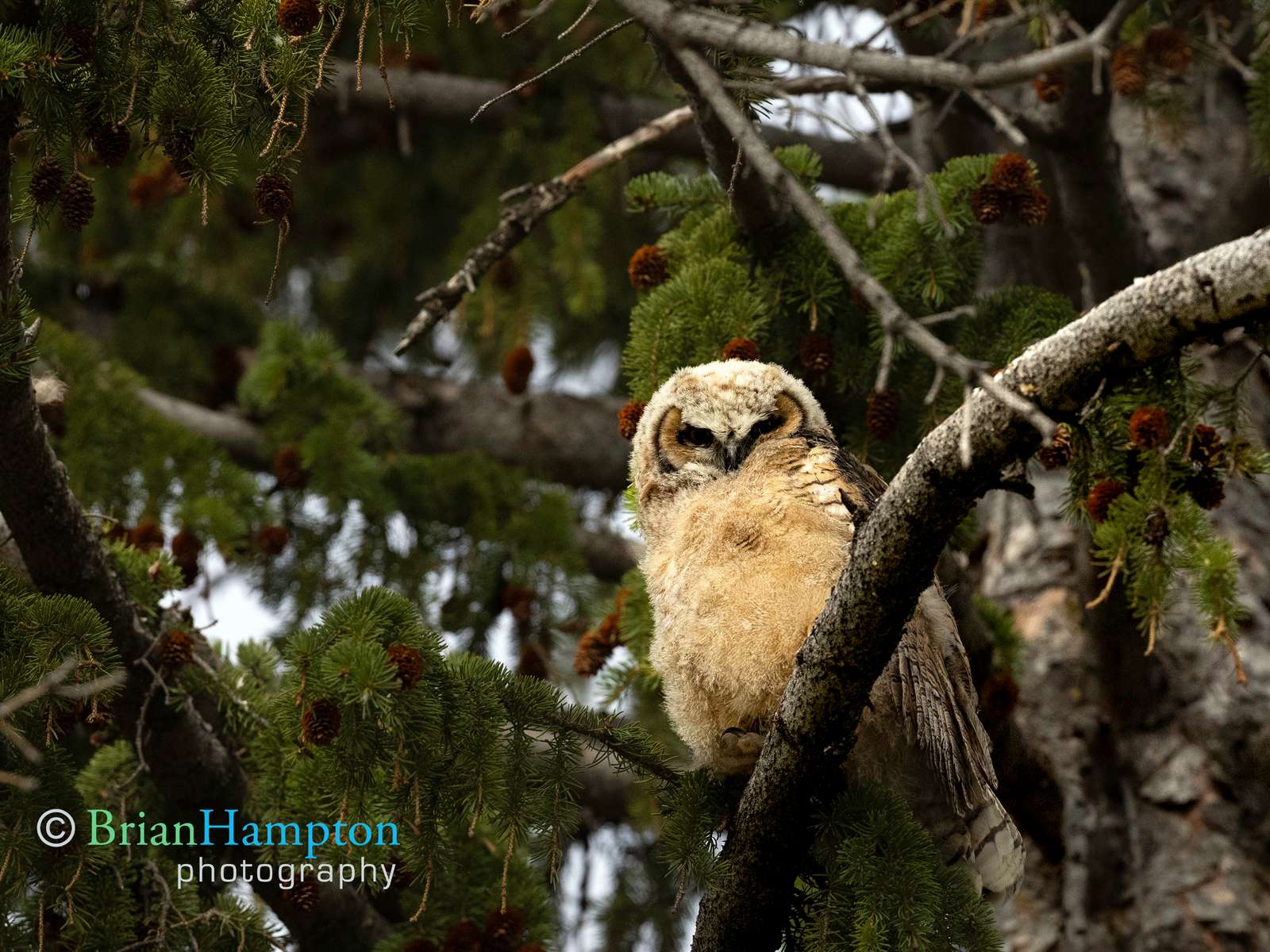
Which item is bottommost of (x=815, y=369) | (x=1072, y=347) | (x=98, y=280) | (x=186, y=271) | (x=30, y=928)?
(x=30, y=928)

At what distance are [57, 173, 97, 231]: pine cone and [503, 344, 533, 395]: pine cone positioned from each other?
1.91 metres

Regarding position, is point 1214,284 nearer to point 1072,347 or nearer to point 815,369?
point 1072,347

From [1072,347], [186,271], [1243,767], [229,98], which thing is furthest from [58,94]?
[186,271]

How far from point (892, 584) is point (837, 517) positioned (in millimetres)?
675

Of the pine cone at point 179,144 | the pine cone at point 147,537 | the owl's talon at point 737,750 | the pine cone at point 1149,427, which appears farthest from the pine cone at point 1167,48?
the pine cone at point 147,537

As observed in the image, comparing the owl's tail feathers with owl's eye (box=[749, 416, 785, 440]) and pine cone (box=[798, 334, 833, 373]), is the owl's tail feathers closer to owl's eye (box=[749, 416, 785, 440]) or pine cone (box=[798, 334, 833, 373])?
owl's eye (box=[749, 416, 785, 440])

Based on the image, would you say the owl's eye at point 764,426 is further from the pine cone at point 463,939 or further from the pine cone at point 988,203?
the pine cone at point 463,939

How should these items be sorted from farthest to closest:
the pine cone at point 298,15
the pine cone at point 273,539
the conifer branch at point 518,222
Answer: the pine cone at point 273,539 → the conifer branch at point 518,222 → the pine cone at point 298,15

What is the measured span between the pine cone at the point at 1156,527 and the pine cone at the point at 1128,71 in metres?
1.61

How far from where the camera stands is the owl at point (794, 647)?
2.57m

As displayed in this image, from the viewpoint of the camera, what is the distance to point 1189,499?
2.69 m

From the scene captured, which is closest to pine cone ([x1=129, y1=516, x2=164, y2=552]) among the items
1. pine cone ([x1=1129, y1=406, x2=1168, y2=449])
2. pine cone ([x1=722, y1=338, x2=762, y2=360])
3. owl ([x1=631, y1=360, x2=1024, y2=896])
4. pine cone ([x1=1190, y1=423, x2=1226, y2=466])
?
owl ([x1=631, y1=360, x2=1024, y2=896])

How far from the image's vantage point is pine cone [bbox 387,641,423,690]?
234 centimetres

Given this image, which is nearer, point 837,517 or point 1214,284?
point 1214,284
